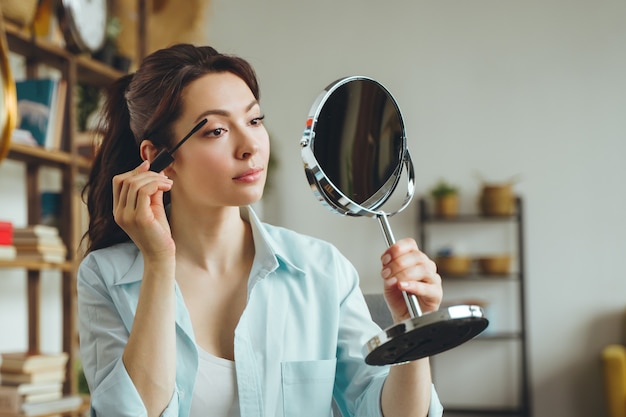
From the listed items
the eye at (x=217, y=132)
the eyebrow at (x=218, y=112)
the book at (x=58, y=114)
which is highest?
the book at (x=58, y=114)

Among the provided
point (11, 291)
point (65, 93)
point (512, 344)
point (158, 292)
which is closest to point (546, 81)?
point (512, 344)

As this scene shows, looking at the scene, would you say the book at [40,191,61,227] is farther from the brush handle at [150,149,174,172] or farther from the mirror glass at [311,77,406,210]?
the mirror glass at [311,77,406,210]

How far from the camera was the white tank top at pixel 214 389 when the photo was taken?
122 cm

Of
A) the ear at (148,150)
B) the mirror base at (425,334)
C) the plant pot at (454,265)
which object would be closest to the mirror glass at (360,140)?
the mirror base at (425,334)

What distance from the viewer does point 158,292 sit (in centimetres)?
110

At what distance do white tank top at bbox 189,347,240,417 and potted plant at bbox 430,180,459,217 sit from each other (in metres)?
3.62

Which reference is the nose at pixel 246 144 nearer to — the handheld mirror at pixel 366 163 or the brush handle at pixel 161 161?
A: the brush handle at pixel 161 161

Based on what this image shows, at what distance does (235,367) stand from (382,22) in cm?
420

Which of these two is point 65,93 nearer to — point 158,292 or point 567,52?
point 158,292

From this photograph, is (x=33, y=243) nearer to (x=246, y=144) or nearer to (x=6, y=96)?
(x=6, y=96)

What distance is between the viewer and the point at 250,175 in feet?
3.77

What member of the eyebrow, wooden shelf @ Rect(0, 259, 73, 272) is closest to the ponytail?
the eyebrow

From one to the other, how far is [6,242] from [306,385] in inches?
68.4

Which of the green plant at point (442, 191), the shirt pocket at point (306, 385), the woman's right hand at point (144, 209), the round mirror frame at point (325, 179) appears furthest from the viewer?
the green plant at point (442, 191)
